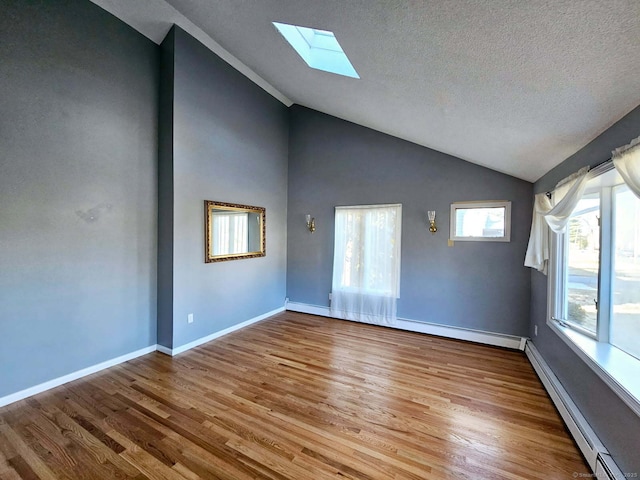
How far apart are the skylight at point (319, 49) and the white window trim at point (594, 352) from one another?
2.77 m

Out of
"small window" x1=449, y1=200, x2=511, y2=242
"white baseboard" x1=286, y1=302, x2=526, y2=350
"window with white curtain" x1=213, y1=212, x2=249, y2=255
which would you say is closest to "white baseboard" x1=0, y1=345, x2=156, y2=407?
"window with white curtain" x1=213, y1=212, x2=249, y2=255

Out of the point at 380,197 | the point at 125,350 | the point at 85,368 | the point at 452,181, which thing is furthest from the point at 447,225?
the point at 85,368

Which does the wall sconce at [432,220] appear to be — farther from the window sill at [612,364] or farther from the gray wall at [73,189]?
the gray wall at [73,189]

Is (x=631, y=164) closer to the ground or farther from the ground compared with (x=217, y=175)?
closer to the ground

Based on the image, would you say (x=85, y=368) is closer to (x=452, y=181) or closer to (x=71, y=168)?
(x=71, y=168)

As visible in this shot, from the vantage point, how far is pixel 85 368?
109 inches

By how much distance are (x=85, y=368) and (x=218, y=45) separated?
406cm

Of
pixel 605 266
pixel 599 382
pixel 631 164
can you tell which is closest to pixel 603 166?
pixel 631 164

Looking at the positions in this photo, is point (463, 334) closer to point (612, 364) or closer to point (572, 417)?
point (572, 417)

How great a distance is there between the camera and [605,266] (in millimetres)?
2072

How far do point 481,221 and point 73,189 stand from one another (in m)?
4.81

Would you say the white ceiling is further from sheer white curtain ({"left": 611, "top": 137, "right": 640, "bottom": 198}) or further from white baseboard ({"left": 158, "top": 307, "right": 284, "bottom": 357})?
white baseboard ({"left": 158, "top": 307, "right": 284, "bottom": 357})

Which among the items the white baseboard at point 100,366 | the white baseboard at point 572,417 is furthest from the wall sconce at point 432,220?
the white baseboard at point 100,366

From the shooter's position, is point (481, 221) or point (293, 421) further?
point (481, 221)
